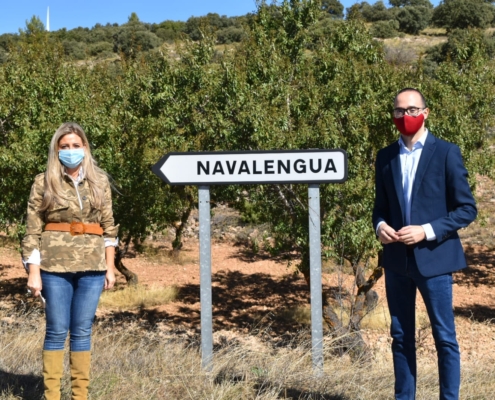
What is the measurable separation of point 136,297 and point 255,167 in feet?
33.7

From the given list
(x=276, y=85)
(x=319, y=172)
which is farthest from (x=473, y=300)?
(x=319, y=172)

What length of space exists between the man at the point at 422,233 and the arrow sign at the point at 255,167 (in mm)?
954

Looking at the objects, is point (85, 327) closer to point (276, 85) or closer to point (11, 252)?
point (276, 85)

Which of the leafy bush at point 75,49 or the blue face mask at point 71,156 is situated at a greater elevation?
the leafy bush at point 75,49

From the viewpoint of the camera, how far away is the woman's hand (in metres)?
3.39

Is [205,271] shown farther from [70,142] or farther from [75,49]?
[75,49]

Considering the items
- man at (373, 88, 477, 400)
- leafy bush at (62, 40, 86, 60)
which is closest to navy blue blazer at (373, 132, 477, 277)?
man at (373, 88, 477, 400)

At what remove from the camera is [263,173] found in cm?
437

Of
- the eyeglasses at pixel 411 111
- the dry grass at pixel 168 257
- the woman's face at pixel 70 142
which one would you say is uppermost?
the eyeglasses at pixel 411 111

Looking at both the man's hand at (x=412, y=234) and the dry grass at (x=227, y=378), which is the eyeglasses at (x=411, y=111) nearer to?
the man's hand at (x=412, y=234)

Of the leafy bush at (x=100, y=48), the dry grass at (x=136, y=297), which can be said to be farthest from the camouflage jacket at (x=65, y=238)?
the leafy bush at (x=100, y=48)

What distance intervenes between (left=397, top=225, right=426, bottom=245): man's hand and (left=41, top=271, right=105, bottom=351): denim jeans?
169cm

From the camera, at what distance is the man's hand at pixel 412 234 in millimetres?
3088

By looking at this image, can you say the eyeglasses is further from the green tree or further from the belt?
the green tree
